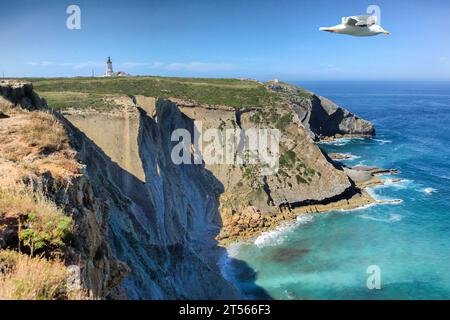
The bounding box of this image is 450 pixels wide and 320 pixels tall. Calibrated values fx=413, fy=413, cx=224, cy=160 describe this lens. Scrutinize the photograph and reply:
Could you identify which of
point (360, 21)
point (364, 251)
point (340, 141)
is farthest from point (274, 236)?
point (340, 141)

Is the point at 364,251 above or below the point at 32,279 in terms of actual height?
below

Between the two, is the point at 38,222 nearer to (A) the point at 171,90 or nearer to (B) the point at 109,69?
(A) the point at 171,90

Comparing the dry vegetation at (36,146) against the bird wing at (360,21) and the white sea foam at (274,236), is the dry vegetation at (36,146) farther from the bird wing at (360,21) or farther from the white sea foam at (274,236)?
the white sea foam at (274,236)

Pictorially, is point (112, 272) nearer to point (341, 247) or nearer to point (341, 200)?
point (341, 247)

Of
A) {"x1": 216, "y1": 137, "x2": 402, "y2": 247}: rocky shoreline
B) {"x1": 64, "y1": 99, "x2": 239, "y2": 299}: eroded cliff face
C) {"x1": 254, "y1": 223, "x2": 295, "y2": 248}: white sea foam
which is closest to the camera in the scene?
{"x1": 64, "y1": 99, "x2": 239, "y2": 299}: eroded cliff face

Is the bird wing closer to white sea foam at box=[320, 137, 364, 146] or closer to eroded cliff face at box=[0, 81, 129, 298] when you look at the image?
eroded cliff face at box=[0, 81, 129, 298]

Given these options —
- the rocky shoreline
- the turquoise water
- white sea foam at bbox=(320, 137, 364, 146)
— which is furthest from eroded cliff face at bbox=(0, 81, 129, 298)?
white sea foam at bbox=(320, 137, 364, 146)
